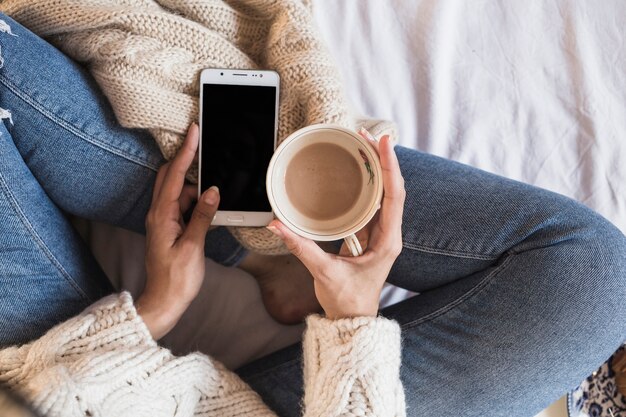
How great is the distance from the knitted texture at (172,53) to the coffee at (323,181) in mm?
83

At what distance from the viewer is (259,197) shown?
76 centimetres

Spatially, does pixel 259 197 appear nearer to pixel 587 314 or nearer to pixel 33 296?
pixel 33 296

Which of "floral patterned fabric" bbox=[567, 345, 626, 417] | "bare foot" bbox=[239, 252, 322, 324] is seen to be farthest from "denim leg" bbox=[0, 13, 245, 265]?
"floral patterned fabric" bbox=[567, 345, 626, 417]

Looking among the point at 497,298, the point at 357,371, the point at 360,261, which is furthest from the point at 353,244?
the point at 497,298

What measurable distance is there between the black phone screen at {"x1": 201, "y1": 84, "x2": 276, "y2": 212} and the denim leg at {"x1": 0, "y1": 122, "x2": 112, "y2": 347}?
0.71 ft

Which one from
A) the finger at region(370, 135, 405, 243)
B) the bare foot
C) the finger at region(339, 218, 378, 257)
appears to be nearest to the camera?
the finger at region(370, 135, 405, 243)

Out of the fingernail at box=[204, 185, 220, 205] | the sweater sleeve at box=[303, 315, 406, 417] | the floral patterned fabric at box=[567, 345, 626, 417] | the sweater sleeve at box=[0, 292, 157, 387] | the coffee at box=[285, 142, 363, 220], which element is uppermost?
the coffee at box=[285, 142, 363, 220]

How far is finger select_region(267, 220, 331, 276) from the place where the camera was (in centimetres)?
59

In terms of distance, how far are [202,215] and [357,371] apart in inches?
11.3

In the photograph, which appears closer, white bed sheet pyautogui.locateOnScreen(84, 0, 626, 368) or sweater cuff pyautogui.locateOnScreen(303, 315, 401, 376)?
sweater cuff pyautogui.locateOnScreen(303, 315, 401, 376)

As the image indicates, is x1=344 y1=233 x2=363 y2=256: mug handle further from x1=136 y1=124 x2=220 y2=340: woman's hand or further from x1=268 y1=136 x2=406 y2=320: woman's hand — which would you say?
x1=136 y1=124 x2=220 y2=340: woman's hand

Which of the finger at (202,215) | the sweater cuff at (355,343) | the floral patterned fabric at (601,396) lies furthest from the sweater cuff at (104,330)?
the floral patterned fabric at (601,396)

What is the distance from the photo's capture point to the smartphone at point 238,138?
2.38 feet

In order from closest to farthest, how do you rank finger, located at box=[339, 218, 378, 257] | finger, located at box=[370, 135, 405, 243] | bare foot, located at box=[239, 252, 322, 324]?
finger, located at box=[370, 135, 405, 243]
finger, located at box=[339, 218, 378, 257]
bare foot, located at box=[239, 252, 322, 324]
